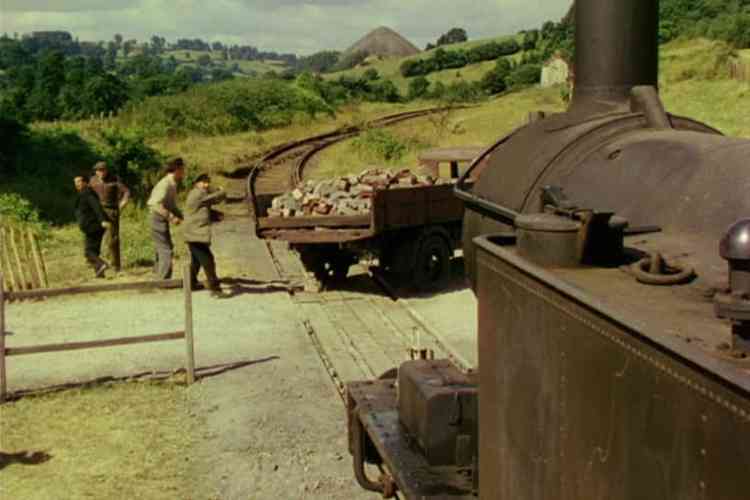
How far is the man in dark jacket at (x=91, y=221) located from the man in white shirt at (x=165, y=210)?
1141 millimetres

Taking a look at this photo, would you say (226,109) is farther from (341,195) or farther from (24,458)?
(24,458)

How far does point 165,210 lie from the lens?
13656 mm

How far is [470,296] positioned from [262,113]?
30167 mm

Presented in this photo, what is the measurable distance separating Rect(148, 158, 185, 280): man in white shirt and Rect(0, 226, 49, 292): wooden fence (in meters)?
1.81

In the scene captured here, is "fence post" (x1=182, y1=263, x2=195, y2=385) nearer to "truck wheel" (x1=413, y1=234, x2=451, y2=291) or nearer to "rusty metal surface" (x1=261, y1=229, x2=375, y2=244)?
"rusty metal surface" (x1=261, y1=229, x2=375, y2=244)

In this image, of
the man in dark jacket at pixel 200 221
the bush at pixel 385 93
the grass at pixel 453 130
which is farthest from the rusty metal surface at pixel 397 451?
the bush at pixel 385 93

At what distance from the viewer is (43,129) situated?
33.2m

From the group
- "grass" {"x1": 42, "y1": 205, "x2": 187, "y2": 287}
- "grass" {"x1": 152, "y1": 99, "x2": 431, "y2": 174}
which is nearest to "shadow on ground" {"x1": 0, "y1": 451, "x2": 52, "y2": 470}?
"grass" {"x1": 42, "y1": 205, "x2": 187, "y2": 287}

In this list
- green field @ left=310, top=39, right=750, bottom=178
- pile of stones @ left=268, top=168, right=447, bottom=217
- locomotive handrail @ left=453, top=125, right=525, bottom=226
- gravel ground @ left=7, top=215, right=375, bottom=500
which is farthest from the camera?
green field @ left=310, top=39, right=750, bottom=178

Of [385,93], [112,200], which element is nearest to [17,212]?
[112,200]

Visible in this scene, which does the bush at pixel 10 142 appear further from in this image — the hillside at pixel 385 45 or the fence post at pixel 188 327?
the hillside at pixel 385 45

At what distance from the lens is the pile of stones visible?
45.4 ft

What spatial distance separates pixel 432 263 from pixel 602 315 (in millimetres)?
11449

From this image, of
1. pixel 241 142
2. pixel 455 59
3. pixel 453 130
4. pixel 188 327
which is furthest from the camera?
pixel 455 59
